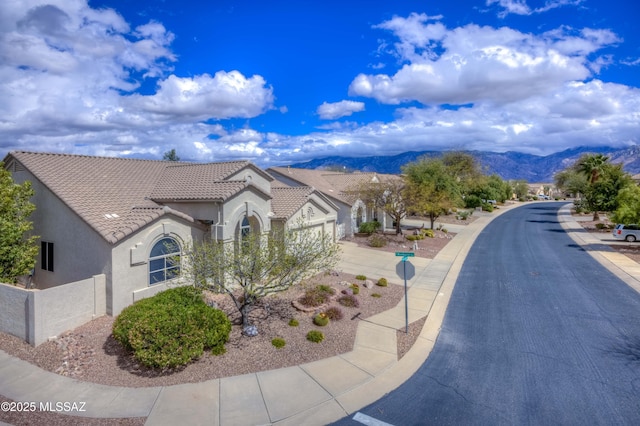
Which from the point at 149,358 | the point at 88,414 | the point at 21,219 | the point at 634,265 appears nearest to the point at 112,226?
the point at 21,219

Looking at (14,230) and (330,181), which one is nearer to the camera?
(14,230)

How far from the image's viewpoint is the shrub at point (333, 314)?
13.5 m

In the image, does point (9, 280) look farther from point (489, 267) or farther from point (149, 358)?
point (489, 267)

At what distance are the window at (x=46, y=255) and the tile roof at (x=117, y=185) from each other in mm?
2716

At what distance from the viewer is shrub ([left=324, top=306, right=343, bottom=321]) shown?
533 inches

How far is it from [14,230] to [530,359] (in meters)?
19.6

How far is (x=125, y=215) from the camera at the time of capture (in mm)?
15398

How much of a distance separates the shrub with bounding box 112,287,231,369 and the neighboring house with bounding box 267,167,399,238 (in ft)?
70.5

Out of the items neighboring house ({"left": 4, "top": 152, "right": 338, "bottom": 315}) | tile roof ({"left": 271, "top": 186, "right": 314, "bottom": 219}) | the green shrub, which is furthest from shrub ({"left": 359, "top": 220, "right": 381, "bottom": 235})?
the green shrub

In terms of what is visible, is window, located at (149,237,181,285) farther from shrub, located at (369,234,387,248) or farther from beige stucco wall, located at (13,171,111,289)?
shrub, located at (369,234,387,248)

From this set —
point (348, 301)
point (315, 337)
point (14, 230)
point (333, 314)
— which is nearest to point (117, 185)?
point (14, 230)

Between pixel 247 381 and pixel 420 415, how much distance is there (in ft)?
14.5

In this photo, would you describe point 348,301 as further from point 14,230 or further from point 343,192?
point 343,192

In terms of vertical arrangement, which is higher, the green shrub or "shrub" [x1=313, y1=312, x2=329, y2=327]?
the green shrub
